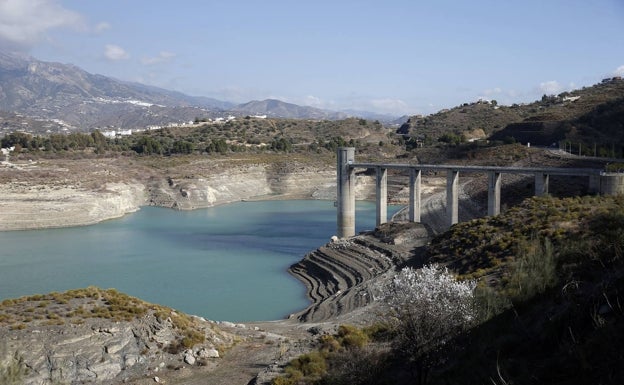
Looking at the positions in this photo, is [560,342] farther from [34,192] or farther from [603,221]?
[34,192]

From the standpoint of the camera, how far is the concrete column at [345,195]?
39031 mm

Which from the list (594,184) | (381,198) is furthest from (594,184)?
(381,198)

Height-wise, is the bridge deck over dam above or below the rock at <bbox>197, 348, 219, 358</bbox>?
above

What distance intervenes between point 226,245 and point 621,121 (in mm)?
35912

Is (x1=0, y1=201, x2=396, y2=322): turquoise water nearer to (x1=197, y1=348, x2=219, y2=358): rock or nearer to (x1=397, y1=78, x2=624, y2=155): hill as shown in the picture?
(x1=197, y1=348, x2=219, y2=358): rock

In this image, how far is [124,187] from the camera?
5678 centimetres

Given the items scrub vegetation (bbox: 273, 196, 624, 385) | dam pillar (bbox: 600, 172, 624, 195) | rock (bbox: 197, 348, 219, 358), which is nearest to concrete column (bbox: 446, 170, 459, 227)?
dam pillar (bbox: 600, 172, 624, 195)

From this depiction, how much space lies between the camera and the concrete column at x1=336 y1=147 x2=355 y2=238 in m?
39.0

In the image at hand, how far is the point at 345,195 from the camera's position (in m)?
39.3

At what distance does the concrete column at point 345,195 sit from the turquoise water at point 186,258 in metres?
1.54

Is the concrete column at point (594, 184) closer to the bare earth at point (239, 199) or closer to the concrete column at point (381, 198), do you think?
the bare earth at point (239, 199)

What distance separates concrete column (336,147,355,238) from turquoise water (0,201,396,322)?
1541mm

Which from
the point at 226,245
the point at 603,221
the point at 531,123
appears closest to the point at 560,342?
the point at 603,221

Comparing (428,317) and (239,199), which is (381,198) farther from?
(239,199)
